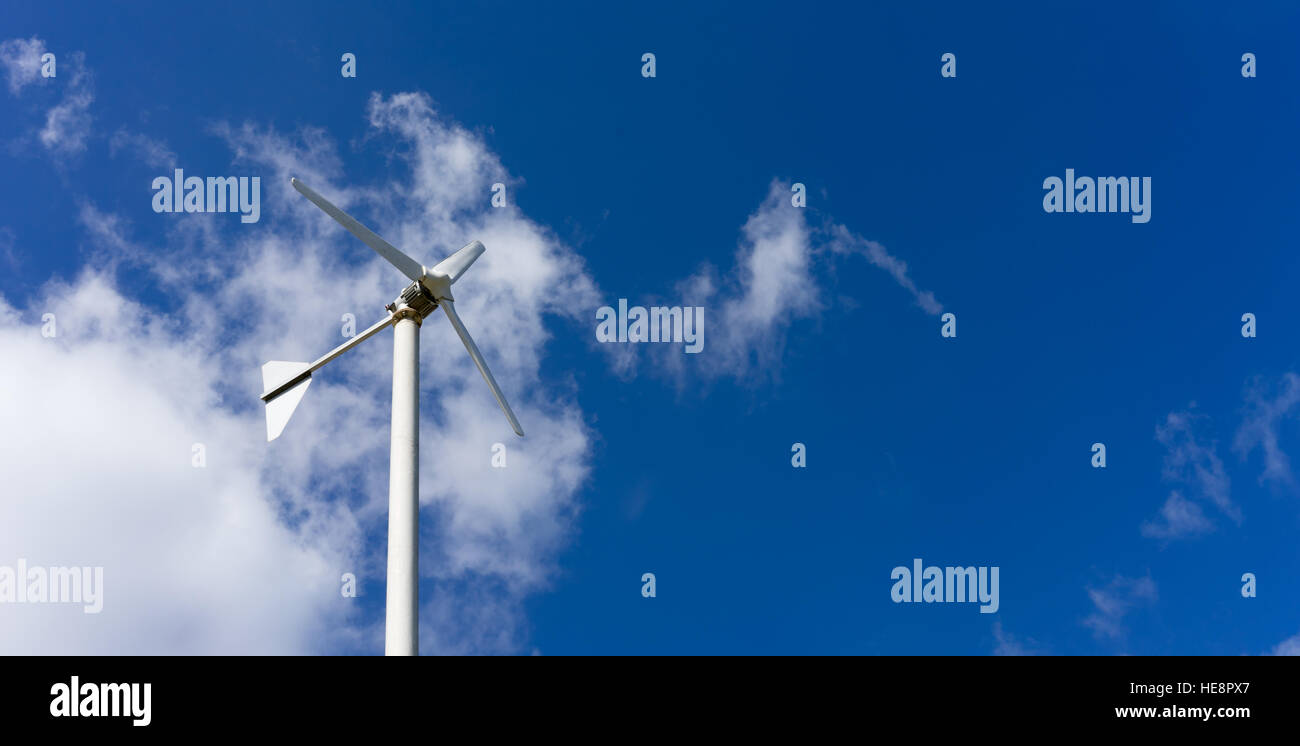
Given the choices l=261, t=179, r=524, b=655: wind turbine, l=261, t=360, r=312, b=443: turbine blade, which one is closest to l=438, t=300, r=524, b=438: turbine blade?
l=261, t=179, r=524, b=655: wind turbine

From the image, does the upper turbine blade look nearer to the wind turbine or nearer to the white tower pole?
the wind turbine

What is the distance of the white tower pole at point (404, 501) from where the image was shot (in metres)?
29.6

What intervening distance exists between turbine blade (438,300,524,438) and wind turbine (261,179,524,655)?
0.13ft

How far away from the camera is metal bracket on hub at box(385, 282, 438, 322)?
3638 centimetres

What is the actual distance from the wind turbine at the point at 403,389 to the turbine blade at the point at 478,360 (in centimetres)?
4

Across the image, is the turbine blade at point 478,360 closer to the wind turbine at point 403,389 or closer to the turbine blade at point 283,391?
the wind turbine at point 403,389

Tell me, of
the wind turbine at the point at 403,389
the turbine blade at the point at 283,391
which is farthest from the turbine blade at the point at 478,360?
the turbine blade at the point at 283,391

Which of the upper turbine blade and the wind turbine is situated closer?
the wind turbine

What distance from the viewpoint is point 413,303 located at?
120 ft

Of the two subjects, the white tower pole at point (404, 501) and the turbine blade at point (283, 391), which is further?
the turbine blade at point (283, 391)

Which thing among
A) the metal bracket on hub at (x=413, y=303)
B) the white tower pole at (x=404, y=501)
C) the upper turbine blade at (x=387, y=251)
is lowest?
the white tower pole at (x=404, y=501)

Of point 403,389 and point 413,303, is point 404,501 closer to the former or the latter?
point 403,389
